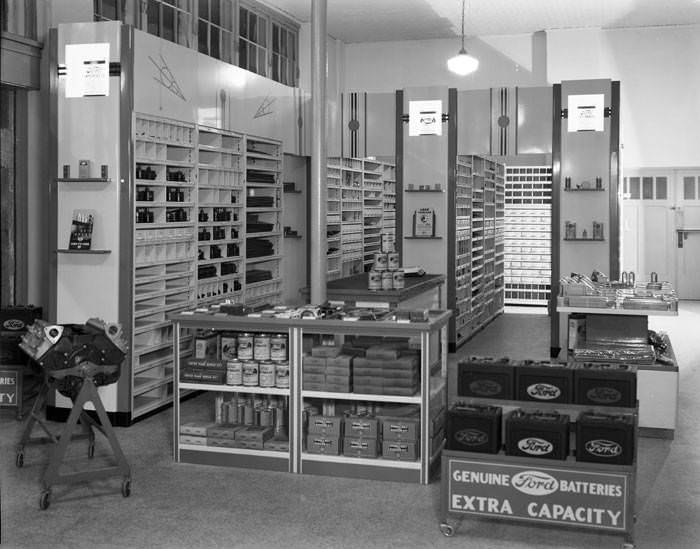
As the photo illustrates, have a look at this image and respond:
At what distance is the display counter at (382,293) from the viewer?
8055 millimetres

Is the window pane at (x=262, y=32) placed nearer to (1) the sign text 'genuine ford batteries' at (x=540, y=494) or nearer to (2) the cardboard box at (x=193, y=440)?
(2) the cardboard box at (x=193, y=440)

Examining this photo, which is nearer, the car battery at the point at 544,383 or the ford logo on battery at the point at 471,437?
the ford logo on battery at the point at 471,437

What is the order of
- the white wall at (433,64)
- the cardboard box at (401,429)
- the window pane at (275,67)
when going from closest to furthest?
the cardboard box at (401,429), the window pane at (275,67), the white wall at (433,64)

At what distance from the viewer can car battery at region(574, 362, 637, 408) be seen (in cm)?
470

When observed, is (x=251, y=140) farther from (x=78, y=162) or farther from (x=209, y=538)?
(x=209, y=538)

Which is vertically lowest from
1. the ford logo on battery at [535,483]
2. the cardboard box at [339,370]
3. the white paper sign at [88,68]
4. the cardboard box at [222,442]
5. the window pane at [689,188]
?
the cardboard box at [222,442]

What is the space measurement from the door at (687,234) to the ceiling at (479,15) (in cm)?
294

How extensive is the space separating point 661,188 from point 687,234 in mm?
984

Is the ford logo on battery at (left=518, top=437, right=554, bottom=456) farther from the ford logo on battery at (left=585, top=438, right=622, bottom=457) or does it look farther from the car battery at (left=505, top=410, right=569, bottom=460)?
the ford logo on battery at (left=585, top=438, right=622, bottom=457)

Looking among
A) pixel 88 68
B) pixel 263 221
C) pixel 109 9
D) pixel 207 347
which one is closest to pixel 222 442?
pixel 207 347

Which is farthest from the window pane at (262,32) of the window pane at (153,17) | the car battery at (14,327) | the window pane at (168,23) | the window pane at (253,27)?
the car battery at (14,327)

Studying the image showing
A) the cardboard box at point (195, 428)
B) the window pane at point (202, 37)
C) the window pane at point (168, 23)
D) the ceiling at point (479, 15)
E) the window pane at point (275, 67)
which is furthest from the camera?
the window pane at point (275, 67)

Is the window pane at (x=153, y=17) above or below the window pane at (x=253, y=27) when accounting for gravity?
below

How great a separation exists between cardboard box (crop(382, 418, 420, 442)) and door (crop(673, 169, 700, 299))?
38.2 feet
